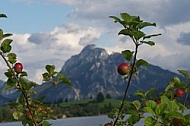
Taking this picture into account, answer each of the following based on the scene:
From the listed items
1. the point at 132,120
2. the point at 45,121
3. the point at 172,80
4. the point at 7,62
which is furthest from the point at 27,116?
the point at 172,80

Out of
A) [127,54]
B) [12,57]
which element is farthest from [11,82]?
[127,54]

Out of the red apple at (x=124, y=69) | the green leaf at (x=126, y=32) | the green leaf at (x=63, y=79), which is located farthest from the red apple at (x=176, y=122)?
the green leaf at (x=63, y=79)

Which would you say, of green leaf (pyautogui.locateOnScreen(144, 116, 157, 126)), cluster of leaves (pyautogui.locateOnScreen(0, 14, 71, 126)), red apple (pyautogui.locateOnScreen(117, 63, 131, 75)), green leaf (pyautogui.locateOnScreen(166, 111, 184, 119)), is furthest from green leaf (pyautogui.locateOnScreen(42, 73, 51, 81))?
green leaf (pyautogui.locateOnScreen(166, 111, 184, 119))

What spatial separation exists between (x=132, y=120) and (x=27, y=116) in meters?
1.32

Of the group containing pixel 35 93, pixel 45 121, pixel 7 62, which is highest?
pixel 7 62

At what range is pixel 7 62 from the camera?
4.33 metres

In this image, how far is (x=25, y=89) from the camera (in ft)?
14.8

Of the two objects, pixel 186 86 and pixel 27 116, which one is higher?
pixel 186 86

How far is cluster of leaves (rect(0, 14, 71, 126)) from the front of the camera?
4.46m

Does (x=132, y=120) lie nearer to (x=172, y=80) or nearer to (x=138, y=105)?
(x=138, y=105)

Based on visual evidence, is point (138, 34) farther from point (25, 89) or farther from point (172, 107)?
point (25, 89)

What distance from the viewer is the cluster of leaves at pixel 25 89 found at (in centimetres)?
446

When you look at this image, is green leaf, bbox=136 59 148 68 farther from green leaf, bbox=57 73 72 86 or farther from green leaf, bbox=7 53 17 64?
green leaf, bbox=7 53 17 64

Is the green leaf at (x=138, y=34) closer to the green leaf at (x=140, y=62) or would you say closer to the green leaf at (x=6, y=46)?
the green leaf at (x=140, y=62)
